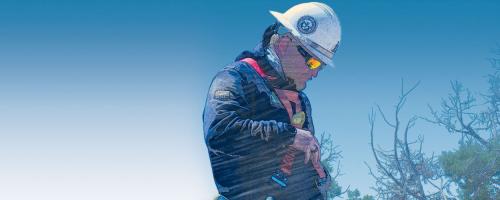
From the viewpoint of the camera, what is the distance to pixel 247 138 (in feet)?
6.72

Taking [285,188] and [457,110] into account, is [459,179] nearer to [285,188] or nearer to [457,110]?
[457,110]

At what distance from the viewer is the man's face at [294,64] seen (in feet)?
7.65

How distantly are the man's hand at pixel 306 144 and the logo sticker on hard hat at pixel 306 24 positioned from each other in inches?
21.0

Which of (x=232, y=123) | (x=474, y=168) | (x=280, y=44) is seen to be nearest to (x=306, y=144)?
(x=232, y=123)

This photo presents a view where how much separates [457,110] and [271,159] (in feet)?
57.4

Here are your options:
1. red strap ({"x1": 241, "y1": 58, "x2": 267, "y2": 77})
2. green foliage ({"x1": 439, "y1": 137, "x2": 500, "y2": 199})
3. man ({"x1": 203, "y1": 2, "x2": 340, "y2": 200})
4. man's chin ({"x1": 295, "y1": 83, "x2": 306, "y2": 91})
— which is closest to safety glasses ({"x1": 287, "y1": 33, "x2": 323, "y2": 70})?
man ({"x1": 203, "y1": 2, "x2": 340, "y2": 200})

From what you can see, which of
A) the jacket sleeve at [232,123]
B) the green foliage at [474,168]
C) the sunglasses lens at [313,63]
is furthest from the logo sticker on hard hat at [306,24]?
the green foliage at [474,168]

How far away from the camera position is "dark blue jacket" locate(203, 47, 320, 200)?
203 cm

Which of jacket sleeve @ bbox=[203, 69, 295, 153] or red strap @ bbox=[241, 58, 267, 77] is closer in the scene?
jacket sleeve @ bbox=[203, 69, 295, 153]

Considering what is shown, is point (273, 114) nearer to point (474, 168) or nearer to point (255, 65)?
point (255, 65)

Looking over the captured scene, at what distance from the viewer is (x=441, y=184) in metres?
11.2

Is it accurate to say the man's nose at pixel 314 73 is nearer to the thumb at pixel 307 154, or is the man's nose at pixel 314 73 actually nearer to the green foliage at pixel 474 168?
the thumb at pixel 307 154

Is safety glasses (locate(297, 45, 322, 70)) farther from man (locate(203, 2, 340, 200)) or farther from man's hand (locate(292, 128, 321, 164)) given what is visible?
man's hand (locate(292, 128, 321, 164))

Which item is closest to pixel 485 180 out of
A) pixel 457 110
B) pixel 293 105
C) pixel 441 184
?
pixel 457 110
